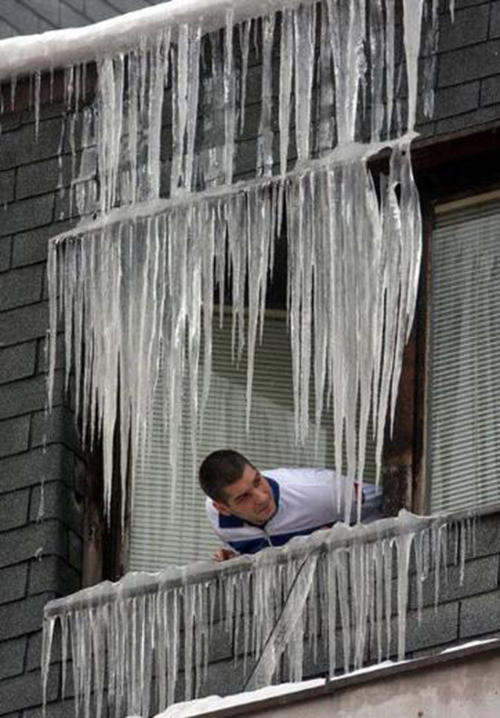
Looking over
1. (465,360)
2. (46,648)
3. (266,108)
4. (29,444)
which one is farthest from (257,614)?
(266,108)

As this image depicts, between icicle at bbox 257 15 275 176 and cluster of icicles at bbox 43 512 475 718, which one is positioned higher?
icicle at bbox 257 15 275 176

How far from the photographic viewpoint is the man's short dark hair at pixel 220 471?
50.2 feet

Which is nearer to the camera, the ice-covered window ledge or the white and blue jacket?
the ice-covered window ledge

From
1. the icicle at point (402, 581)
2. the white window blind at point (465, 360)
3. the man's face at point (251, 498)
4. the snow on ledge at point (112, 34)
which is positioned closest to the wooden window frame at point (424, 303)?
the white window blind at point (465, 360)

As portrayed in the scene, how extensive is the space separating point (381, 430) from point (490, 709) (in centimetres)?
163

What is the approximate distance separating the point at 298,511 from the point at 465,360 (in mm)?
869

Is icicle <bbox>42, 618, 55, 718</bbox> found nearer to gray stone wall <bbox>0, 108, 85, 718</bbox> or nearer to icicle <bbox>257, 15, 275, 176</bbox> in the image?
gray stone wall <bbox>0, 108, 85, 718</bbox>

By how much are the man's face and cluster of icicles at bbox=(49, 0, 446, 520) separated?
348mm

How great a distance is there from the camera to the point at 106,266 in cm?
1608

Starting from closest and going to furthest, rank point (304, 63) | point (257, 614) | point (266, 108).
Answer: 1. point (257, 614)
2. point (304, 63)
3. point (266, 108)

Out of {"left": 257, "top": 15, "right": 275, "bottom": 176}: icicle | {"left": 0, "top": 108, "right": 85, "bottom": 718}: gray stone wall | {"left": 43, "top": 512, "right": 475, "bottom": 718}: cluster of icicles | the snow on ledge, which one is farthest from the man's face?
the snow on ledge

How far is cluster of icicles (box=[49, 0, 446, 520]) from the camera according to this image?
1546cm

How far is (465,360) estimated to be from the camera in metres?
15.4

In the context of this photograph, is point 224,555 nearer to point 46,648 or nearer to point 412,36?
point 46,648
